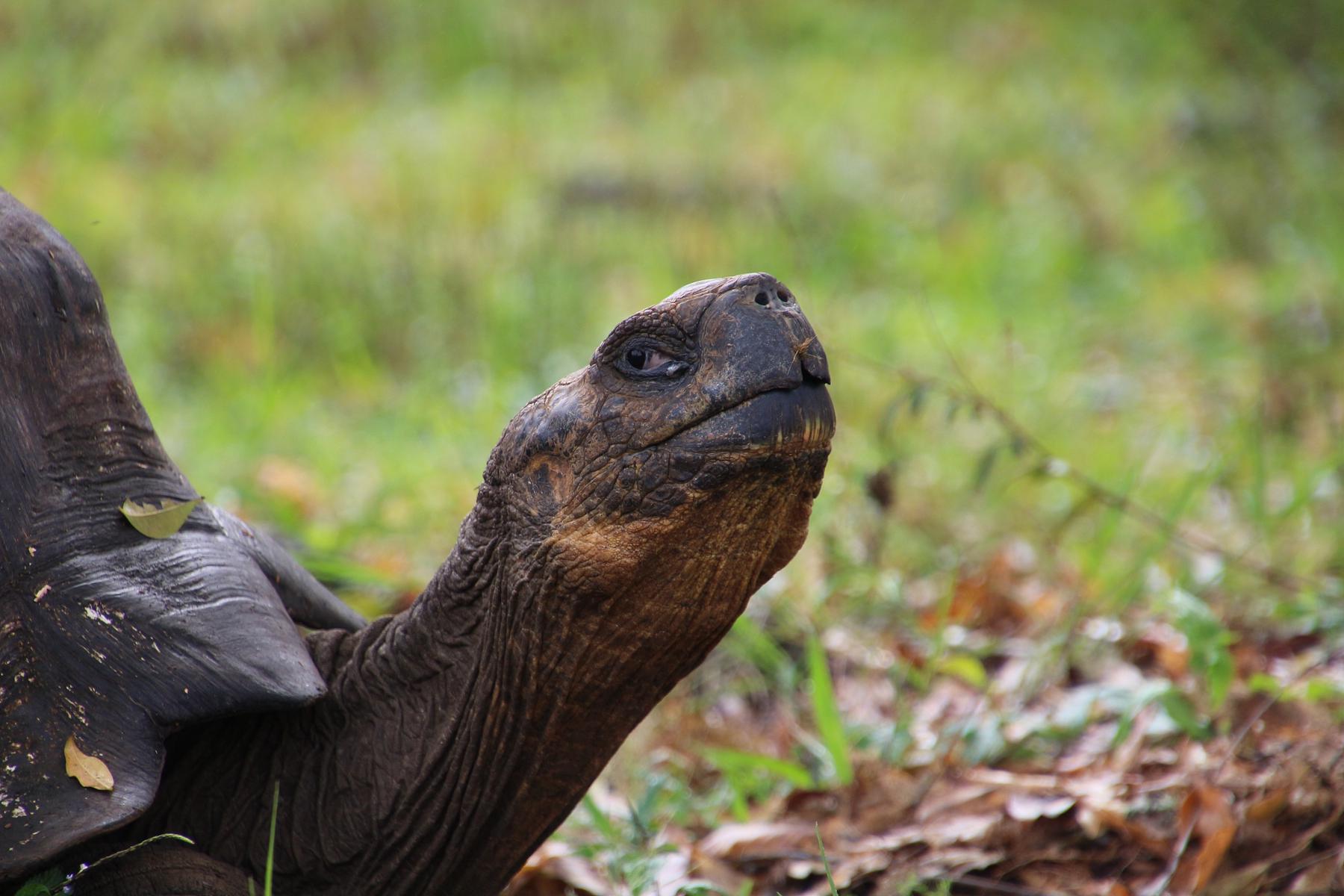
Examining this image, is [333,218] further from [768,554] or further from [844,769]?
[768,554]

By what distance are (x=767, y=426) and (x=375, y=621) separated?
839 millimetres

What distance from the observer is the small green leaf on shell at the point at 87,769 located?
1.73 m

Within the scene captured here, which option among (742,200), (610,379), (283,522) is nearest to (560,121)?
(742,200)

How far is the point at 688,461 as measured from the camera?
165 centimetres

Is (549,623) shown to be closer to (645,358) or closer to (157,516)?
(645,358)

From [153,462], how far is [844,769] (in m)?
1.45

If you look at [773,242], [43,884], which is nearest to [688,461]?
[43,884]

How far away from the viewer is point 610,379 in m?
1.77

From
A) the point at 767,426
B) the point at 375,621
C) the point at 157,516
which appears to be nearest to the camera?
the point at 767,426

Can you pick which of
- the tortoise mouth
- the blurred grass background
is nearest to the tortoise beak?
the tortoise mouth

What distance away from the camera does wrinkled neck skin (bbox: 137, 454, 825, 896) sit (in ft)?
5.61

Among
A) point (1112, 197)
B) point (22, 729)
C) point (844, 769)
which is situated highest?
point (1112, 197)

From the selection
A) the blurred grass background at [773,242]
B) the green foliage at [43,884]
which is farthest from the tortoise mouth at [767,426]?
the blurred grass background at [773,242]

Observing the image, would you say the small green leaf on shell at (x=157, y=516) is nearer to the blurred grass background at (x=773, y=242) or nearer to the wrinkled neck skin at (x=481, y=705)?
the wrinkled neck skin at (x=481, y=705)
